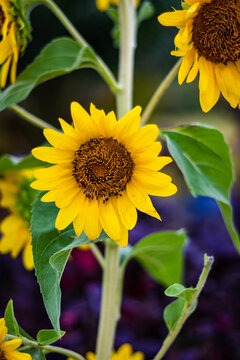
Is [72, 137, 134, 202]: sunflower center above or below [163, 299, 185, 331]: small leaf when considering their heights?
above

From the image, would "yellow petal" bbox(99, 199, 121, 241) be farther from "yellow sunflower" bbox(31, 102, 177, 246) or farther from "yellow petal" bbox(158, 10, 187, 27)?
"yellow petal" bbox(158, 10, 187, 27)

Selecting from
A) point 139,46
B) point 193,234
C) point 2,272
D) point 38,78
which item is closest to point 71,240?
point 38,78

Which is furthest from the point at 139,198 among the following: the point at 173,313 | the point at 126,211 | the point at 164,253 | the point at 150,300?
the point at 150,300

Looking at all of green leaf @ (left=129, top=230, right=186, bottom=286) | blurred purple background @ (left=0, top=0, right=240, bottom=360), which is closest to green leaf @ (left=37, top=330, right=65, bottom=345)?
green leaf @ (left=129, top=230, right=186, bottom=286)

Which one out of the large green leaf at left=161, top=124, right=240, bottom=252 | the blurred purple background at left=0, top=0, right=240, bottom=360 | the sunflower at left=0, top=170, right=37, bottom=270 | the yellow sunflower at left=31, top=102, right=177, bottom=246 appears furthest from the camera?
the blurred purple background at left=0, top=0, right=240, bottom=360

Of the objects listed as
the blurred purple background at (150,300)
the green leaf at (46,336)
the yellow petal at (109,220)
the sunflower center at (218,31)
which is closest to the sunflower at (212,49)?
the sunflower center at (218,31)

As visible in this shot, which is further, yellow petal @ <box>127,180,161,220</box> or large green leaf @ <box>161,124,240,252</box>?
large green leaf @ <box>161,124,240,252</box>
